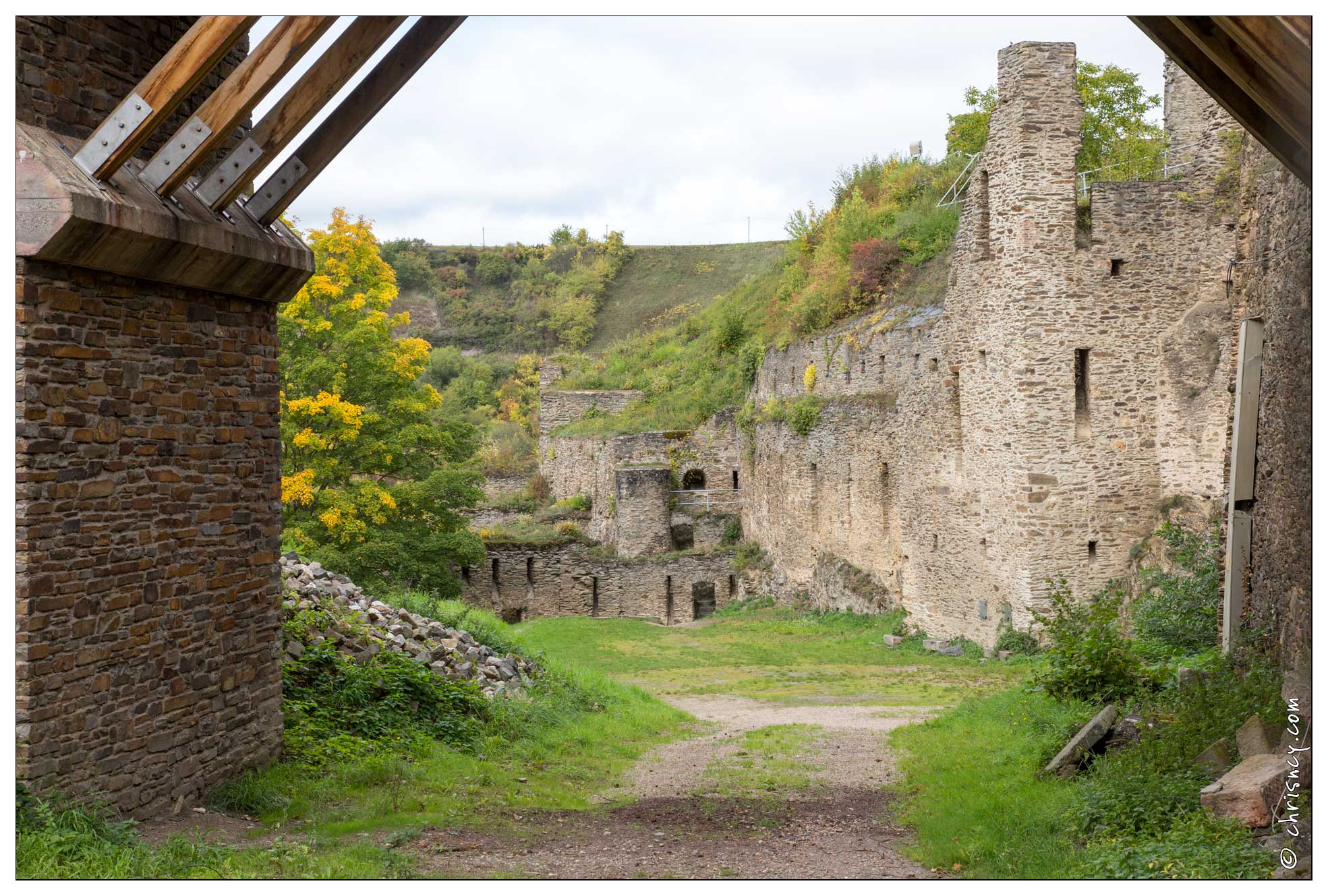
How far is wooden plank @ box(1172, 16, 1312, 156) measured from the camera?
5520 millimetres

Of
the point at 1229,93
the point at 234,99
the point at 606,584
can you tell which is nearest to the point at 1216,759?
the point at 1229,93

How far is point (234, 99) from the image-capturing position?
20.7 feet

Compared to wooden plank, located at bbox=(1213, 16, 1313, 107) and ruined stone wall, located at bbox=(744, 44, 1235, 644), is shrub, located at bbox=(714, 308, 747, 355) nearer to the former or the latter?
ruined stone wall, located at bbox=(744, 44, 1235, 644)

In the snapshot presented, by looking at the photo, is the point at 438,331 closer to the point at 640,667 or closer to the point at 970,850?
the point at 640,667

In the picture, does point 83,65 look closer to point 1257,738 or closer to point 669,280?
point 1257,738

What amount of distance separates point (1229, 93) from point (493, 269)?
62.1 m

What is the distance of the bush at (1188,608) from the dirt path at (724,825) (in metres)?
2.83

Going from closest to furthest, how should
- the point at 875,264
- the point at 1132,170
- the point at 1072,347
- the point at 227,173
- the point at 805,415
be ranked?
the point at 227,173 < the point at 1072,347 < the point at 1132,170 < the point at 875,264 < the point at 805,415

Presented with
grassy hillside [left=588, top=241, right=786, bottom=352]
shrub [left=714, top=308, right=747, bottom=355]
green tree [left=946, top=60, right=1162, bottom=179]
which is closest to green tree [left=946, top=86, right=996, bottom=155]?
green tree [left=946, top=60, right=1162, bottom=179]

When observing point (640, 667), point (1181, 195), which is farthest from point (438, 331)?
point (1181, 195)

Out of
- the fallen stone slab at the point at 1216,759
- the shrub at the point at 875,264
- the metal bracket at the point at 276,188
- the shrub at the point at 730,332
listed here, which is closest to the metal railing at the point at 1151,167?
the shrub at the point at 875,264

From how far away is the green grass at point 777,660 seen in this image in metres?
15.2

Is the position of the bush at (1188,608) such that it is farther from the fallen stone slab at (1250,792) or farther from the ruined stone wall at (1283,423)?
the fallen stone slab at (1250,792)

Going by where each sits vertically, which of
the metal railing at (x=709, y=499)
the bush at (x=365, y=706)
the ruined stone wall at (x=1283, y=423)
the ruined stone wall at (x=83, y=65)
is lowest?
the bush at (x=365, y=706)
